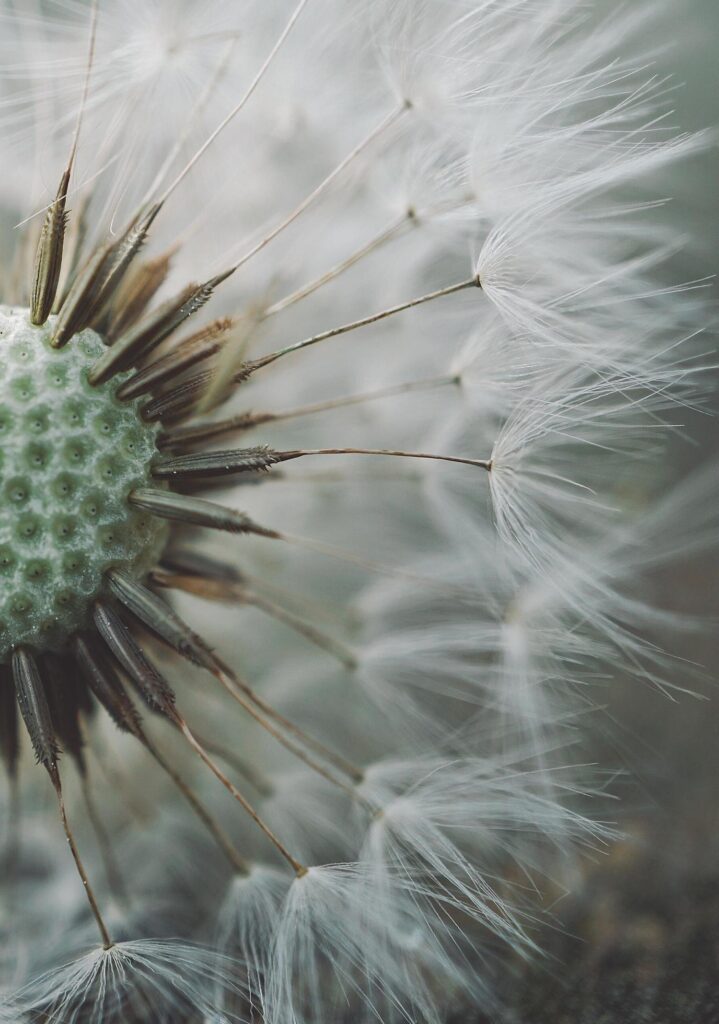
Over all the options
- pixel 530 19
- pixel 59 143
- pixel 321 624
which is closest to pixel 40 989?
pixel 321 624

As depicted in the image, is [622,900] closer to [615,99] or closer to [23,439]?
[23,439]

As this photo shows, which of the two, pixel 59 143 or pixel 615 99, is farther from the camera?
pixel 615 99

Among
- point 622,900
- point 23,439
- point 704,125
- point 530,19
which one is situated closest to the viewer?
point 23,439

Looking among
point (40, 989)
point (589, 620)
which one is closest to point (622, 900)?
point (589, 620)

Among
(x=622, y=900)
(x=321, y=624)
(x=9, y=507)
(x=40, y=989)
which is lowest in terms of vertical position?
(x=622, y=900)

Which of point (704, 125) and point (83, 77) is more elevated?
point (83, 77)

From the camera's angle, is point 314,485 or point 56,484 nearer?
point 56,484

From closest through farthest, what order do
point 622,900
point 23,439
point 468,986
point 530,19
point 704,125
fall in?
point 23,439 → point 468,986 → point 530,19 → point 622,900 → point 704,125
